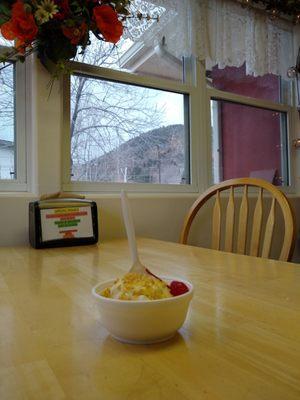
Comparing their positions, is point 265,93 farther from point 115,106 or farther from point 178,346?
point 178,346

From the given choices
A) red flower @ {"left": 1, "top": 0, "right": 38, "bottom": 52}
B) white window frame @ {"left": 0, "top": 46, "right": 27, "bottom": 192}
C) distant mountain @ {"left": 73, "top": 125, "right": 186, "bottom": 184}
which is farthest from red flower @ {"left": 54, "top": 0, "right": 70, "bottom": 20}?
distant mountain @ {"left": 73, "top": 125, "right": 186, "bottom": 184}

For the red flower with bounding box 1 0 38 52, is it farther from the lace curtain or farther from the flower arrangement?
the lace curtain

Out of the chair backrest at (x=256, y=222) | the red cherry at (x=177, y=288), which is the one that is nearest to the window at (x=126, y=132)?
the chair backrest at (x=256, y=222)

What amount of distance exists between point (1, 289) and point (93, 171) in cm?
101

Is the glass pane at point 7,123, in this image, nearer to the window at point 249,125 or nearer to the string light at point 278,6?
the window at point 249,125

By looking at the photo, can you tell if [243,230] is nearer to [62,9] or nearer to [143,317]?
[143,317]

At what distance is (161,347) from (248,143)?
2.11m

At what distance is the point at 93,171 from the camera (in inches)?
60.6

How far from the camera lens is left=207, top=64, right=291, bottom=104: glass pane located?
6.58 ft

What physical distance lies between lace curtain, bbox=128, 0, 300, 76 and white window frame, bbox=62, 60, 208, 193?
0.14m

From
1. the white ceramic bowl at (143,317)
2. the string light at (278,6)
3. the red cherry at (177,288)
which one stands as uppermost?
the string light at (278,6)

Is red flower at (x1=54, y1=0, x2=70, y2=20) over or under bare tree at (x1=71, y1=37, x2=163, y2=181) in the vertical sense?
over

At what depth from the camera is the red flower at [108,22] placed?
1.14m

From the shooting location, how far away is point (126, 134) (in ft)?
5.35
